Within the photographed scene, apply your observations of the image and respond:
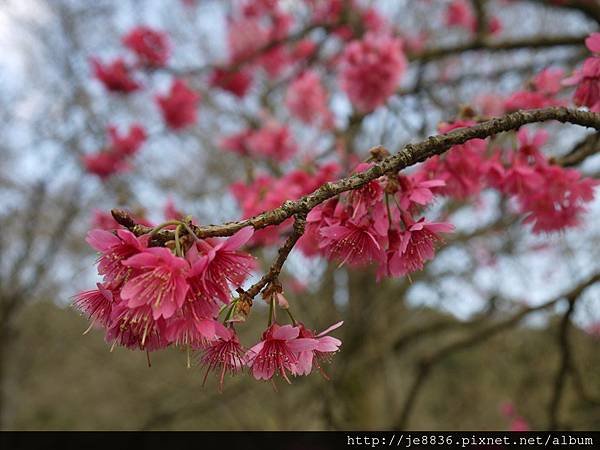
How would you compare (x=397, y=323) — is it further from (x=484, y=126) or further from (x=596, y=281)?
(x=484, y=126)

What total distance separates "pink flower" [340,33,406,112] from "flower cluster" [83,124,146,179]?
6.10 feet

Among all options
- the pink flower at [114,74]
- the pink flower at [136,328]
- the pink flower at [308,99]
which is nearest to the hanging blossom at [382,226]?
the pink flower at [136,328]

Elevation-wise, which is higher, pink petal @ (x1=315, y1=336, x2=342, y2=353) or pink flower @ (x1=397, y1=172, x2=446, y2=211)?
pink flower @ (x1=397, y1=172, x2=446, y2=211)

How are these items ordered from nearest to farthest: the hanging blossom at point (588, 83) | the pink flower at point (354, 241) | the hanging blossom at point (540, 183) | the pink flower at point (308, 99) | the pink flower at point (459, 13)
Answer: the pink flower at point (354, 241) → the hanging blossom at point (588, 83) → the hanging blossom at point (540, 183) → the pink flower at point (308, 99) → the pink flower at point (459, 13)

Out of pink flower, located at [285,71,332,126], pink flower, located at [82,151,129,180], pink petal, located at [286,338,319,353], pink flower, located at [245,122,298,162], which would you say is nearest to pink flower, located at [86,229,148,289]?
pink petal, located at [286,338,319,353]

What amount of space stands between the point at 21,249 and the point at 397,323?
5020 millimetres

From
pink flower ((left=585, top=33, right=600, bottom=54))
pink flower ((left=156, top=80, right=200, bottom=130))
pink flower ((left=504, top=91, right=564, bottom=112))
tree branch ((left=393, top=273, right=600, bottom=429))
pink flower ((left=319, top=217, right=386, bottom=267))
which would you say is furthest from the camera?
pink flower ((left=156, top=80, right=200, bottom=130))

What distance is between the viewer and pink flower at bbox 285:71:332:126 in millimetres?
4293

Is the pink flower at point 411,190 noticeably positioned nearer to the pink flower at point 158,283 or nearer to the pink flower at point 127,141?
the pink flower at point 158,283

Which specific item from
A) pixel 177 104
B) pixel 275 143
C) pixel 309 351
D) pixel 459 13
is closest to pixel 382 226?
pixel 309 351

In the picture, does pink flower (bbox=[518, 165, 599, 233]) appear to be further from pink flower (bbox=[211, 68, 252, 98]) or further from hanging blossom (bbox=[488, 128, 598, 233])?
pink flower (bbox=[211, 68, 252, 98])

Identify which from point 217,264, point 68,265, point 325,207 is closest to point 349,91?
point 325,207

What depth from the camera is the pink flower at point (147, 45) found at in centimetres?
397

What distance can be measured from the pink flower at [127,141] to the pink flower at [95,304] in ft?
10.4
